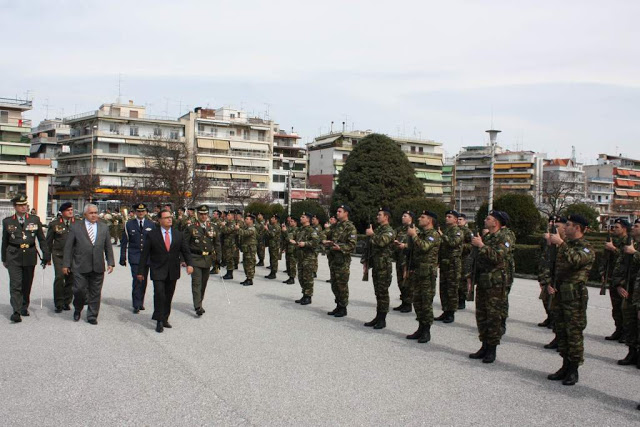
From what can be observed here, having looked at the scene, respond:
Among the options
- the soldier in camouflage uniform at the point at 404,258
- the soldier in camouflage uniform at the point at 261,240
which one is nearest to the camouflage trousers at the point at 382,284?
the soldier in camouflage uniform at the point at 404,258

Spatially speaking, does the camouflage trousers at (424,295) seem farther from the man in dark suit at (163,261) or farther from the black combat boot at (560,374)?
the man in dark suit at (163,261)

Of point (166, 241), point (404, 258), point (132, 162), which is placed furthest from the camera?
point (132, 162)

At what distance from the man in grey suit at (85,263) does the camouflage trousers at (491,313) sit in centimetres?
608

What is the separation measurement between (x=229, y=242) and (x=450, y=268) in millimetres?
8238

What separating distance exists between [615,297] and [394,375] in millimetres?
4326

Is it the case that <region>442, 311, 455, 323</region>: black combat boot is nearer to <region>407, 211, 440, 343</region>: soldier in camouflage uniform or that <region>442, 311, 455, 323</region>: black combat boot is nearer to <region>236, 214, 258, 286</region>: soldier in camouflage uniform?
<region>407, 211, 440, 343</region>: soldier in camouflage uniform

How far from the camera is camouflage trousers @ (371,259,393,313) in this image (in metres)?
9.44

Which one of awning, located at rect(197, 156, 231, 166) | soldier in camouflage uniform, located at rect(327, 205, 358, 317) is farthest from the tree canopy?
awning, located at rect(197, 156, 231, 166)

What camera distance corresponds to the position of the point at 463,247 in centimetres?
1173

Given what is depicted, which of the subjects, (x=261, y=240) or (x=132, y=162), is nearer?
(x=261, y=240)

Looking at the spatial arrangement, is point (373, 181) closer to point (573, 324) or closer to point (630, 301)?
point (630, 301)

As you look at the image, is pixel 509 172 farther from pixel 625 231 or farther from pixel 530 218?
pixel 625 231

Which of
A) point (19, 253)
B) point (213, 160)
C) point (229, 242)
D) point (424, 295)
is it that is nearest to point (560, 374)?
point (424, 295)

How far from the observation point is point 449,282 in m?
10.4
